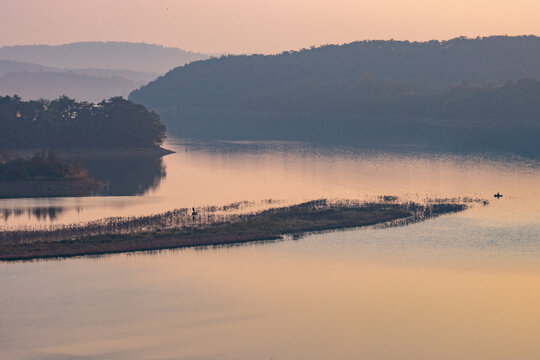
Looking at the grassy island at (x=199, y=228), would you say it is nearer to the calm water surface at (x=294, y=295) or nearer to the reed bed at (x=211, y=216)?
the reed bed at (x=211, y=216)

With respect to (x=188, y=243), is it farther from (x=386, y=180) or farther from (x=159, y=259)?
(x=386, y=180)

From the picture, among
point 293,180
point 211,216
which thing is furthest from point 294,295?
point 293,180

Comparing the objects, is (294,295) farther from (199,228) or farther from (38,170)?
(38,170)

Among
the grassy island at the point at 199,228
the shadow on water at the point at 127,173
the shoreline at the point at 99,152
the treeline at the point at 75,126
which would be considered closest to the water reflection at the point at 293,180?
the shadow on water at the point at 127,173

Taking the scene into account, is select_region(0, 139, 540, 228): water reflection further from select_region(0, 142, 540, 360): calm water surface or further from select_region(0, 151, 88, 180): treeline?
select_region(0, 151, 88, 180): treeline

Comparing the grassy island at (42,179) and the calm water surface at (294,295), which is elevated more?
the grassy island at (42,179)

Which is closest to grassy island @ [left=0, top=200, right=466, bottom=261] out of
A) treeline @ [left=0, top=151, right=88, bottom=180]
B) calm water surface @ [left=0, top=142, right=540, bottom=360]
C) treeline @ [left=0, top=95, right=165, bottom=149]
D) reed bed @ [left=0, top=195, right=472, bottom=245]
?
reed bed @ [left=0, top=195, right=472, bottom=245]
